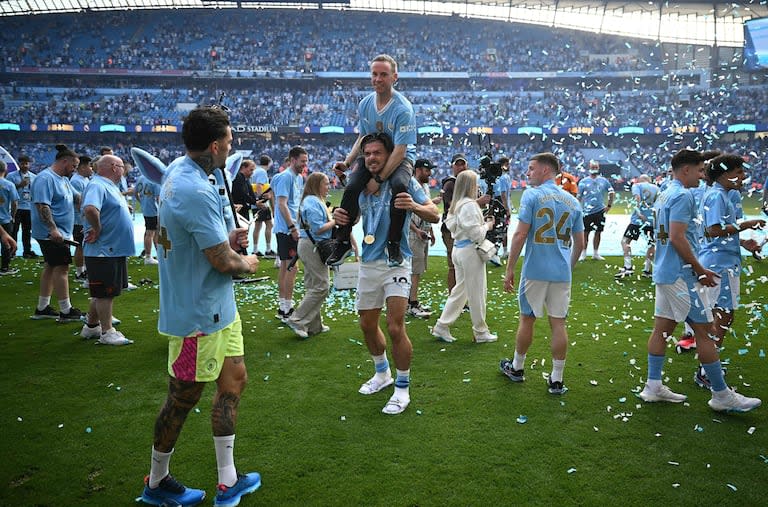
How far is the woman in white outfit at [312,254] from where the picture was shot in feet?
→ 22.2

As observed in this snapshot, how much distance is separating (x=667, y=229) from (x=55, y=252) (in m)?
7.54

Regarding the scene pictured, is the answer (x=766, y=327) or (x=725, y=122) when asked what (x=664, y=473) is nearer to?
(x=766, y=327)

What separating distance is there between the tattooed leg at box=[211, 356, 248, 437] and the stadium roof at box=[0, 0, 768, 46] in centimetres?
5139

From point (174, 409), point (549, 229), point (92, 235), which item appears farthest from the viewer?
point (92, 235)

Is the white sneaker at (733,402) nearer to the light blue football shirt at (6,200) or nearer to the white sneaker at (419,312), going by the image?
the white sneaker at (419,312)

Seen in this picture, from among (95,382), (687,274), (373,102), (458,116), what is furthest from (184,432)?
(458,116)

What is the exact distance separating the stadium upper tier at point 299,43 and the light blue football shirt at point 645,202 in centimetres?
4361

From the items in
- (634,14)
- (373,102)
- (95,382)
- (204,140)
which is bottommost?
(95,382)

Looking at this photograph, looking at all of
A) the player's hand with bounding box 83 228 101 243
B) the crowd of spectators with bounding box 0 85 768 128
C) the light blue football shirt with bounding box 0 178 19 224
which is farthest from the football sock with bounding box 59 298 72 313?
the crowd of spectators with bounding box 0 85 768 128

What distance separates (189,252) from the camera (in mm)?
3098

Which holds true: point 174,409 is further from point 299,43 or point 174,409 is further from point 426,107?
point 299,43

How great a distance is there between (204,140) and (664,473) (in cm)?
366

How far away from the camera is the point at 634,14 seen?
1896 inches

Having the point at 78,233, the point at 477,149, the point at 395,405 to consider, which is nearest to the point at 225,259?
the point at 395,405
